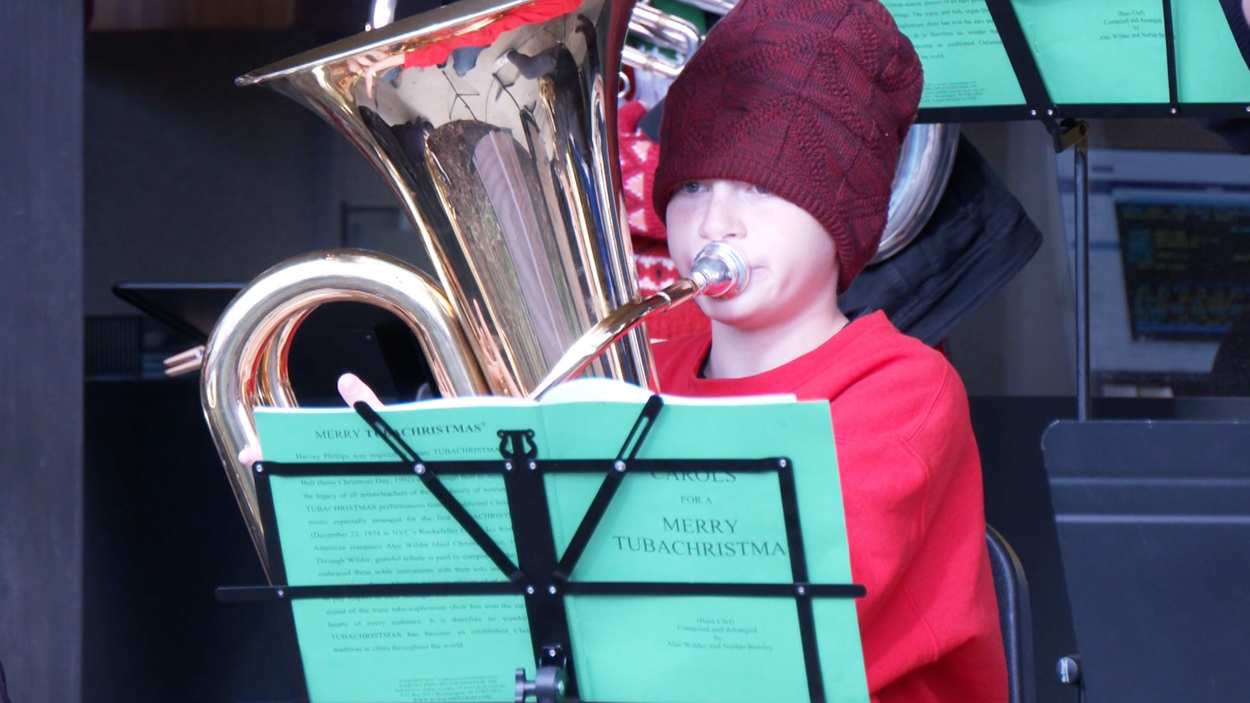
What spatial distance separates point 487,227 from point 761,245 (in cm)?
20

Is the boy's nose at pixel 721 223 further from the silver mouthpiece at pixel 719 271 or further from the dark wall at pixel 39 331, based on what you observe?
the dark wall at pixel 39 331

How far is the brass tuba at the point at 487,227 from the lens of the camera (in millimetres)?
1084

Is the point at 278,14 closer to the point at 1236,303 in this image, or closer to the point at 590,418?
the point at 1236,303

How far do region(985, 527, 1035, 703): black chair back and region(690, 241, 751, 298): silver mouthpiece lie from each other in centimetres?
31

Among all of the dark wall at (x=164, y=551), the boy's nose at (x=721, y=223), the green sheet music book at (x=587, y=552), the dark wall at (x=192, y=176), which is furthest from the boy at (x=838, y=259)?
the dark wall at (x=192, y=176)

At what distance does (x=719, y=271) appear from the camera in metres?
1.15

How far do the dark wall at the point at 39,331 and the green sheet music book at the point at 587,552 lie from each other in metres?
0.78

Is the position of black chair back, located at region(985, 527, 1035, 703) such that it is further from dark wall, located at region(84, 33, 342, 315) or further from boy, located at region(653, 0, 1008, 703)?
dark wall, located at region(84, 33, 342, 315)

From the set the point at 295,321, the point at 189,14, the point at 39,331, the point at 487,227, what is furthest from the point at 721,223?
the point at 189,14

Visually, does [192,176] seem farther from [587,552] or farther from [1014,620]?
[587,552]

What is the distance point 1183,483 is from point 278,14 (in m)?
2.09

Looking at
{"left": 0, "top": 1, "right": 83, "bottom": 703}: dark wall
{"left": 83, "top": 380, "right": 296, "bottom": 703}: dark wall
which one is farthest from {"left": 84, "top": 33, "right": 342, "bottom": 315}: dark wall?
Result: {"left": 0, "top": 1, "right": 83, "bottom": 703}: dark wall

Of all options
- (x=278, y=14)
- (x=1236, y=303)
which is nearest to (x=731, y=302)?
(x=1236, y=303)

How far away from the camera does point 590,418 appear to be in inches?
36.0
